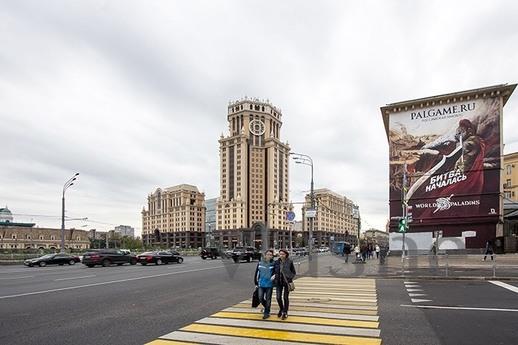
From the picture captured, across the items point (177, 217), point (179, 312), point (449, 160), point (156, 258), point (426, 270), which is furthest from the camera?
point (177, 217)

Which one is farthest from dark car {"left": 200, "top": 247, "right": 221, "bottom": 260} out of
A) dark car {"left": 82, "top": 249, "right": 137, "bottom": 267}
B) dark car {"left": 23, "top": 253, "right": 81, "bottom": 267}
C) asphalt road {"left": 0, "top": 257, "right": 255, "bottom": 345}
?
asphalt road {"left": 0, "top": 257, "right": 255, "bottom": 345}

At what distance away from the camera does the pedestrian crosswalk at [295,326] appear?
8156 millimetres

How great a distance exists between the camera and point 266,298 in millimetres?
10688

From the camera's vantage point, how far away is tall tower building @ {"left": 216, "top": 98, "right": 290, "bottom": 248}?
127 metres

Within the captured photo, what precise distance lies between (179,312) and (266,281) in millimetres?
2585

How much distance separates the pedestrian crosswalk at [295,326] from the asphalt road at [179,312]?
376mm

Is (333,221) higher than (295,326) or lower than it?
lower

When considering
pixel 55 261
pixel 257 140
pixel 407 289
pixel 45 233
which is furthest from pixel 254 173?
pixel 407 289

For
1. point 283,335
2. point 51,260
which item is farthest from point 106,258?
point 283,335

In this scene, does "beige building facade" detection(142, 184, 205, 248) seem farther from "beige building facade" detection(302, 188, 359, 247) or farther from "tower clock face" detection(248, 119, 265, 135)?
"beige building facade" detection(302, 188, 359, 247)

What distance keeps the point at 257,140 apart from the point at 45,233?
65.2 meters

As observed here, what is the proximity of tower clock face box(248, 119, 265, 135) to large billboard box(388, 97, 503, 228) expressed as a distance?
8106cm

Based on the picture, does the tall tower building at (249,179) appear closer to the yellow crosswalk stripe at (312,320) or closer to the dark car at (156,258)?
the dark car at (156,258)

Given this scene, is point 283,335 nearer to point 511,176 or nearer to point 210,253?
point 210,253
